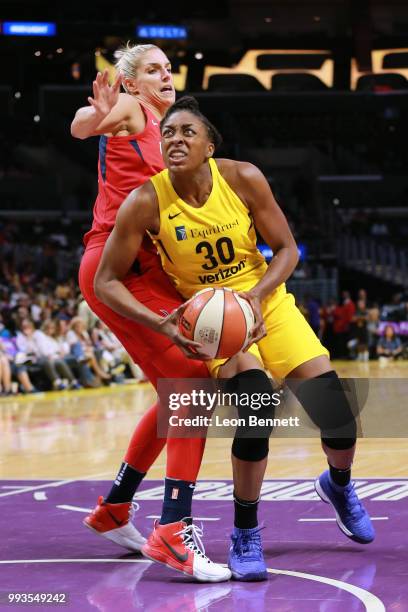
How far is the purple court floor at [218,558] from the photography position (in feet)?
12.3

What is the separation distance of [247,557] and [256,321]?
3.08 ft

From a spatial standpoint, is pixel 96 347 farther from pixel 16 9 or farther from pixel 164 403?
pixel 16 9

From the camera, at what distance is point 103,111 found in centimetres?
456

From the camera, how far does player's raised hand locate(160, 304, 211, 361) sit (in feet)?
13.6

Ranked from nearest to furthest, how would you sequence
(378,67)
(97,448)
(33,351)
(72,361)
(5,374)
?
(97,448) < (5,374) < (33,351) < (72,361) < (378,67)

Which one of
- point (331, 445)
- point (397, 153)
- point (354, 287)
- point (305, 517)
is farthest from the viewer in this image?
point (397, 153)

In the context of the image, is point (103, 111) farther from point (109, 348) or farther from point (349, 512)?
point (109, 348)

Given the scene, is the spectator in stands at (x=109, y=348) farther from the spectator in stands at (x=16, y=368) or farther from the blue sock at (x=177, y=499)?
the blue sock at (x=177, y=499)

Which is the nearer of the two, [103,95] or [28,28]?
[103,95]

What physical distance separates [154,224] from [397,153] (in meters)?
30.5

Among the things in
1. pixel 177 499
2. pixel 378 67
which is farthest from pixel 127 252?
pixel 378 67

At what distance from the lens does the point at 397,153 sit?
111 feet

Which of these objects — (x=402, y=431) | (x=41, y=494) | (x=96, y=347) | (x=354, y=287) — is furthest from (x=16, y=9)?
(x=41, y=494)

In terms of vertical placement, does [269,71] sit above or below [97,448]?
above
